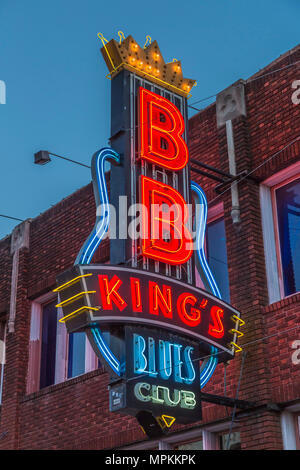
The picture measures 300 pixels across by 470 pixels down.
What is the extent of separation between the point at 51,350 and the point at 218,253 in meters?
5.25

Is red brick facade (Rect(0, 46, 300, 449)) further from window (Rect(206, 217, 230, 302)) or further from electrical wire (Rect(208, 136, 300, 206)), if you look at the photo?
window (Rect(206, 217, 230, 302))

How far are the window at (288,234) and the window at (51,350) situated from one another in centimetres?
479

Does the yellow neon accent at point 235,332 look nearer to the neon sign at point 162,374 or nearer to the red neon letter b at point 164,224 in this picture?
the neon sign at point 162,374

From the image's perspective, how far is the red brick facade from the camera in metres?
11.8

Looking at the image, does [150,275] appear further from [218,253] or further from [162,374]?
[218,253]

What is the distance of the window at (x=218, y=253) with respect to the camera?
534 inches

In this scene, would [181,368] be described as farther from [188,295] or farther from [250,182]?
[250,182]

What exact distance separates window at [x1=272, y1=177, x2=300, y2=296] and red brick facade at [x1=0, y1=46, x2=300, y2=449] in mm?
318

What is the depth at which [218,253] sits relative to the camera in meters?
13.9

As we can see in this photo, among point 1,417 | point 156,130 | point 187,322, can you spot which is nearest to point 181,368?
point 187,322

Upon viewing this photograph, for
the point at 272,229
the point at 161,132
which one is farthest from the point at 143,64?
the point at 272,229

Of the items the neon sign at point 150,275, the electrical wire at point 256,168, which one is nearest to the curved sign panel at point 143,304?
the neon sign at point 150,275

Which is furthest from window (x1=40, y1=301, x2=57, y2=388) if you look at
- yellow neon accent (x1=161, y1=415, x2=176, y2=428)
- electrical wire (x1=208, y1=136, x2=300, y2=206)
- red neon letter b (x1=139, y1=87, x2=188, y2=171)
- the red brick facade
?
yellow neon accent (x1=161, y1=415, x2=176, y2=428)
